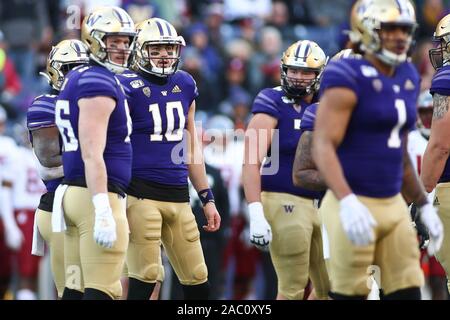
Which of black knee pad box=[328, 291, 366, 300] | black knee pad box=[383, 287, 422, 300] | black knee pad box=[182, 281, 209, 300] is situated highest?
black knee pad box=[383, 287, 422, 300]

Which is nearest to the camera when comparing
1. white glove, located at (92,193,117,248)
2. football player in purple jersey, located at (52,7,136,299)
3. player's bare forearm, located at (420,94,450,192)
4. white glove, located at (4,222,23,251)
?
white glove, located at (92,193,117,248)

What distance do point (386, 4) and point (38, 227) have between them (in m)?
2.79

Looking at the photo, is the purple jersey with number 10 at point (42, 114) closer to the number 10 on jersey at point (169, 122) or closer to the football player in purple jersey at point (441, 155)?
the number 10 on jersey at point (169, 122)

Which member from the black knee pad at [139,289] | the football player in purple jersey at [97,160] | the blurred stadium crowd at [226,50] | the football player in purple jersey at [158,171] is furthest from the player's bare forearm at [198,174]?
the blurred stadium crowd at [226,50]

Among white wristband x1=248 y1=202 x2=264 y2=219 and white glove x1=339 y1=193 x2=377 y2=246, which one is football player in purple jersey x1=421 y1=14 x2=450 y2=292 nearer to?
white wristband x1=248 y1=202 x2=264 y2=219

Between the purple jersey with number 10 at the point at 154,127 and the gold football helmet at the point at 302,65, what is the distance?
2.36 feet

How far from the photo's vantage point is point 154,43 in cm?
688

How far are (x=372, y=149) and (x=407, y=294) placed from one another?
0.71 metres

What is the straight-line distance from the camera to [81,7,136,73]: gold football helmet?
241 inches

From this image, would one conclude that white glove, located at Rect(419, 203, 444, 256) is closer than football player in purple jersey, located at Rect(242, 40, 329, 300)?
Yes

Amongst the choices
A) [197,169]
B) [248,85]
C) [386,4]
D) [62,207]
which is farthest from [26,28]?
[386,4]

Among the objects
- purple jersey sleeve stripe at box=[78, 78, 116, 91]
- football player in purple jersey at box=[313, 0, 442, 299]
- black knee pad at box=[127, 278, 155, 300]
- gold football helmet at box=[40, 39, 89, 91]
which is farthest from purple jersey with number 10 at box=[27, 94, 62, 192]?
football player in purple jersey at box=[313, 0, 442, 299]

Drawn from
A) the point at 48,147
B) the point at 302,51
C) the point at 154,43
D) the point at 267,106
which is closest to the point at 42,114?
the point at 48,147

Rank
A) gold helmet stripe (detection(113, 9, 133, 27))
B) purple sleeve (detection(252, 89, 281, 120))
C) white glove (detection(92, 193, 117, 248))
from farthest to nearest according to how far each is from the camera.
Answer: purple sleeve (detection(252, 89, 281, 120)) → gold helmet stripe (detection(113, 9, 133, 27)) → white glove (detection(92, 193, 117, 248))
